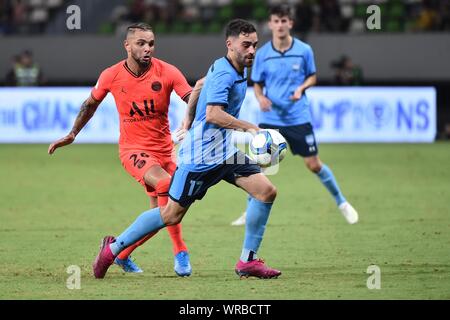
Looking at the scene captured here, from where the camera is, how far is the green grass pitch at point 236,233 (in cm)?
758

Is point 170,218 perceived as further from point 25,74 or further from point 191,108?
point 25,74

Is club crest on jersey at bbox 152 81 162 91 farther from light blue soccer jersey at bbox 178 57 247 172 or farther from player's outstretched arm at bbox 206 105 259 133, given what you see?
player's outstretched arm at bbox 206 105 259 133

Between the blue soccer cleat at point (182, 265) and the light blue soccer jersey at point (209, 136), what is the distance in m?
0.82

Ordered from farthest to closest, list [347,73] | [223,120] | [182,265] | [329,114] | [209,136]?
[347,73]
[329,114]
[182,265]
[209,136]
[223,120]

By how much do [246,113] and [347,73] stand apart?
2.84 meters

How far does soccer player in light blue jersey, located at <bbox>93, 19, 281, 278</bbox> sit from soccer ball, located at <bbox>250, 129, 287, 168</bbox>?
6.4 inches

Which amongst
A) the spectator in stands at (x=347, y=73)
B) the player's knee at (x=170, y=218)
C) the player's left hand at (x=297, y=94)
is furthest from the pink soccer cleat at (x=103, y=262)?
the spectator in stands at (x=347, y=73)

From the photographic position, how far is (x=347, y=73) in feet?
73.3

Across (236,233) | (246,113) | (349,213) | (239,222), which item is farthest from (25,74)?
(236,233)

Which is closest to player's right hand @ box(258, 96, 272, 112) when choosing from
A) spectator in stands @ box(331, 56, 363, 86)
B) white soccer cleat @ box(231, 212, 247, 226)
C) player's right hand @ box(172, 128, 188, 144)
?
white soccer cleat @ box(231, 212, 247, 226)

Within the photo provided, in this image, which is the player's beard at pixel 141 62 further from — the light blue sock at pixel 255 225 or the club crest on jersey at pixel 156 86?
the light blue sock at pixel 255 225

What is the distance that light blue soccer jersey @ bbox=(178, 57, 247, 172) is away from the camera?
7.80m
